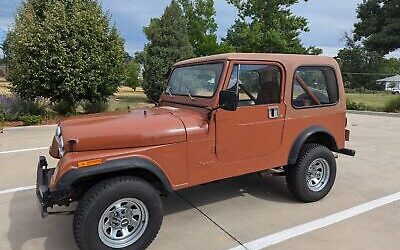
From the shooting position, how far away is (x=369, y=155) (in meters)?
7.04

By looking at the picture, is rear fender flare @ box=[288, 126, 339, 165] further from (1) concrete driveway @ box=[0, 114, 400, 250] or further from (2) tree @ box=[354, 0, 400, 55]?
(2) tree @ box=[354, 0, 400, 55]

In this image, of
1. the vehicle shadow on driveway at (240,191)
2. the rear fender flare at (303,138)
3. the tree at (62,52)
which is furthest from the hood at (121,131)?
the tree at (62,52)

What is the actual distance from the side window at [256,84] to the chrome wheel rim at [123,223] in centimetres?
156

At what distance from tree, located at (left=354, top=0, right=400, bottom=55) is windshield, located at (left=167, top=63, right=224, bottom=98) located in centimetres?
2326

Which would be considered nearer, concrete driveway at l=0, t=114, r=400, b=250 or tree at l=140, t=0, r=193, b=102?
concrete driveway at l=0, t=114, r=400, b=250

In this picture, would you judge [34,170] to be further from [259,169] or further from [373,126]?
[373,126]

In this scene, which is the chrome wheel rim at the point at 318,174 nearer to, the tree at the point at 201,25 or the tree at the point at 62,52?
the tree at the point at 62,52

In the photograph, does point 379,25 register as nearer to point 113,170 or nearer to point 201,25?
point 201,25

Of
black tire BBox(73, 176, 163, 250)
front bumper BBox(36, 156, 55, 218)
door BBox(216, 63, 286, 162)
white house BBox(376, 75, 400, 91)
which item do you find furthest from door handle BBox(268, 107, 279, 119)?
white house BBox(376, 75, 400, 91)

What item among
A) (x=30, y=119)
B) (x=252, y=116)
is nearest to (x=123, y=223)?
(x=252, y=116)

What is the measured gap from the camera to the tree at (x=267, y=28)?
86.1 ft

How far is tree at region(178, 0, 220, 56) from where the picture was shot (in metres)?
27.9

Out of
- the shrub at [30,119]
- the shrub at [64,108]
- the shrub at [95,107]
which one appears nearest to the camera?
the shrub at [30,119]

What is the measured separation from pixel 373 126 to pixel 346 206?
785 centimetres
